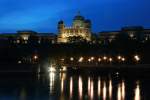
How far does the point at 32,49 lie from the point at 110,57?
20.4 m

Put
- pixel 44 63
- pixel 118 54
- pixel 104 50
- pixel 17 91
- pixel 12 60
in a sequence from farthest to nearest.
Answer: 1. pixel 104 50
2. pixel 118 54
3. pixel 44 63
4. pixel 12 60
5. pixel 17 91

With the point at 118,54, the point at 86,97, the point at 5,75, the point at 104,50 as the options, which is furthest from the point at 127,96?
the point at 104,50

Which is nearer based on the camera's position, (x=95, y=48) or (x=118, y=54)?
(x=118, y=54)

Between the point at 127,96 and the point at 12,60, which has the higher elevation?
the point at 12,60

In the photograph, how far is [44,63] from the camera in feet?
347

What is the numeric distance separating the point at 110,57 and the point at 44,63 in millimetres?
42047

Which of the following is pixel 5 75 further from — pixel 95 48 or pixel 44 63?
pixel 95 48

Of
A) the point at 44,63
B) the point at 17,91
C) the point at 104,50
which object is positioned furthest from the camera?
the point at 104,50

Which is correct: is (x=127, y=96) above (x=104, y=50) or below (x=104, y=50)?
below

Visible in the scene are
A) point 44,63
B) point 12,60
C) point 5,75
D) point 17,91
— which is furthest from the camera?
point 44,63

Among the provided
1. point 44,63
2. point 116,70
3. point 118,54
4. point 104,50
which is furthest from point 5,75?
point 104,50

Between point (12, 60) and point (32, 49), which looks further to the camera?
point (32, 49)

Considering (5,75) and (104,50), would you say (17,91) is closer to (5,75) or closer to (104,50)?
(5,75)

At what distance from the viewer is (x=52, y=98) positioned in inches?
1778
